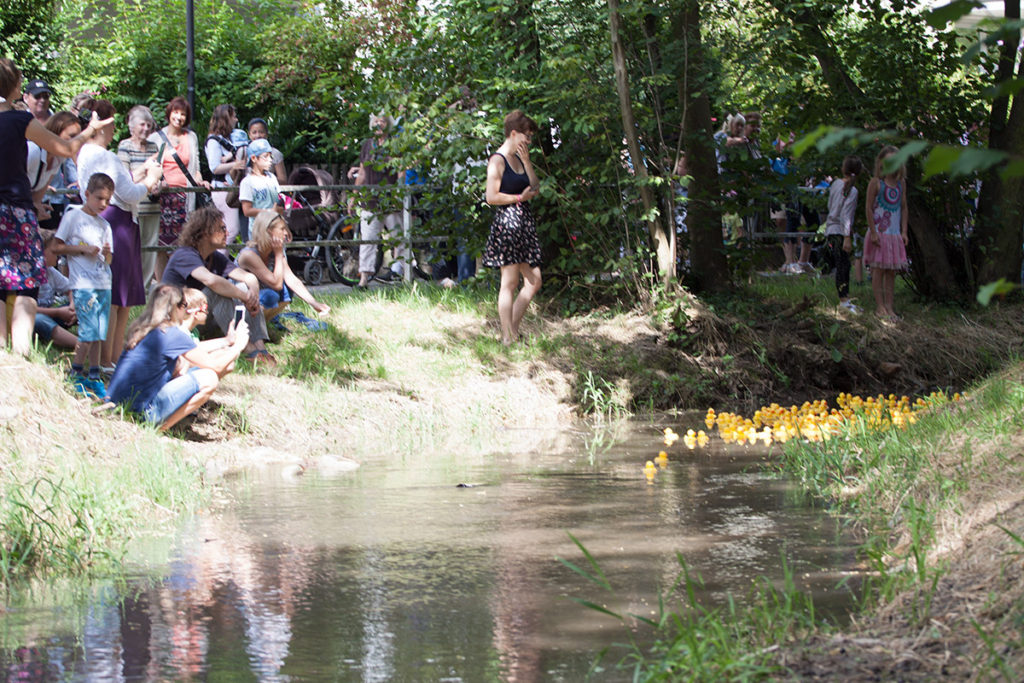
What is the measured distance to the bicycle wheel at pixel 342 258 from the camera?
616 inches

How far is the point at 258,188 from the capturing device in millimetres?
12438

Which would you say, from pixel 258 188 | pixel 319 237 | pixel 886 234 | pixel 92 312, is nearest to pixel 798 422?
pixel 886 234

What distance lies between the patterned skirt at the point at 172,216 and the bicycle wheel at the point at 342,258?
9.55ft

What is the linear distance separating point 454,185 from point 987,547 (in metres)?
8.92

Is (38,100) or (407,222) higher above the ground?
(38,100)

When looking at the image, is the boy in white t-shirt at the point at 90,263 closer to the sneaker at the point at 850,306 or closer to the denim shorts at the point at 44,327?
the denim shorts at the point at 44,327

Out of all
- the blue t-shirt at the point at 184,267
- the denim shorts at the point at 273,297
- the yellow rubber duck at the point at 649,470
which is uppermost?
the blue t-shirt at the point at 184,267

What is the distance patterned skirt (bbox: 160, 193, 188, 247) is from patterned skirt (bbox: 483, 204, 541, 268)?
10.0 feet

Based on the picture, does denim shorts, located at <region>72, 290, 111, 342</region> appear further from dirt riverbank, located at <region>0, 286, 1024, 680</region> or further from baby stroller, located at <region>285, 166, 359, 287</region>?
baby stroller, located at <region>285, 166, 359, 287</region>

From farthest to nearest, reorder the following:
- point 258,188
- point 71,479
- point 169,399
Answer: point 258,188
point 169,399
point 71,479

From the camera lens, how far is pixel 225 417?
9.34m

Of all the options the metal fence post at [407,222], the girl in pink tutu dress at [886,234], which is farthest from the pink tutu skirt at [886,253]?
the metal fence post at [407,222]

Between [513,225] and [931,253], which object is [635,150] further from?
[931,253]

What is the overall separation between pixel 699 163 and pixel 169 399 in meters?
6.54
